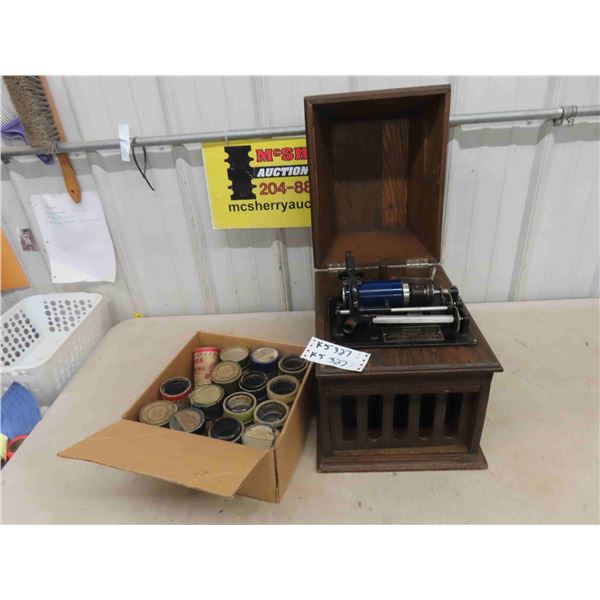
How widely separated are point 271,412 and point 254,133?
0.69 meters

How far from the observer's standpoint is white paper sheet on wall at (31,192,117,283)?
3.82 feet

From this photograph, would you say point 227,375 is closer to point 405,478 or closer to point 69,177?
point 405,478

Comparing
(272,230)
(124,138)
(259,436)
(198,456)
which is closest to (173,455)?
(198,456)

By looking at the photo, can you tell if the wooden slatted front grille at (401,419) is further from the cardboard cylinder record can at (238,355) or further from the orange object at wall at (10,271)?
the orange object at wall at (10,271)

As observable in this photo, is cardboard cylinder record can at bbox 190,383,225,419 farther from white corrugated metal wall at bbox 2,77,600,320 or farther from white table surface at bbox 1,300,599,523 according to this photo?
white corrugated metal wall at bbox 2,77,600,320

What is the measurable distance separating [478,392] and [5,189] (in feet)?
4.43

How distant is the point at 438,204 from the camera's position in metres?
0.87

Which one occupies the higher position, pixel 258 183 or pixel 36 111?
pixel 36 111

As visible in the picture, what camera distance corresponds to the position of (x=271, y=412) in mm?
803

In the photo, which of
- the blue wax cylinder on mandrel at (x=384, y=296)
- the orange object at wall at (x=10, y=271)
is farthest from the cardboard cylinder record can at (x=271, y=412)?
the orange object at wall at (x=10, y=271)

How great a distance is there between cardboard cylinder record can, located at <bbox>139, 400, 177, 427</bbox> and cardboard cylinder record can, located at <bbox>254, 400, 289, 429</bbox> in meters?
0.17

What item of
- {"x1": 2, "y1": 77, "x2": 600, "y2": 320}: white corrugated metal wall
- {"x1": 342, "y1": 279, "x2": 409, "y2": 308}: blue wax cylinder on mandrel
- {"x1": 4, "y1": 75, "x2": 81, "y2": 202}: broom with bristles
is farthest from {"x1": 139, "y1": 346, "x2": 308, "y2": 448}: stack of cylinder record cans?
{"x1": 4, "y1": 75, "x2": 81, "y2": 202}: broom with bristles

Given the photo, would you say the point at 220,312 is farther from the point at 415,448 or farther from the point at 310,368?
the point at 415,448

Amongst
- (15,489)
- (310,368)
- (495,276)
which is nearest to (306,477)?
(310,368)
